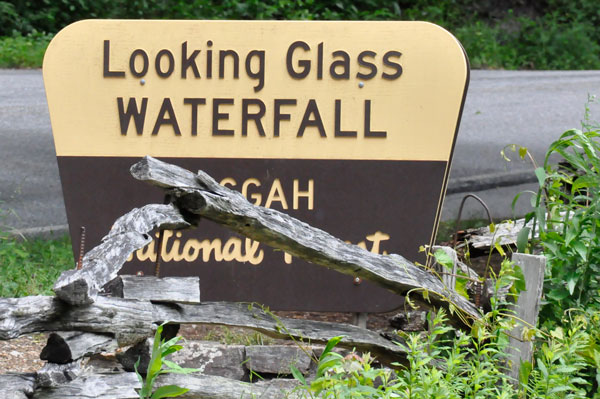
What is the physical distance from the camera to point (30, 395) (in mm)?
2533

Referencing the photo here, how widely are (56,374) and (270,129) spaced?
86.9 inches

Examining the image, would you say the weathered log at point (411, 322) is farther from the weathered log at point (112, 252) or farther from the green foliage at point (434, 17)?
the green foliage at point (434, 17)

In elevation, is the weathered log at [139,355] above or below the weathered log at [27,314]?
below

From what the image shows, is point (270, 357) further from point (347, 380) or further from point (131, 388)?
point (131, 388)

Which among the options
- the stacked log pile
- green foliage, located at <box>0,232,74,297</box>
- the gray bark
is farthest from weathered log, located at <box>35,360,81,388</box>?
green foliage, located at <box>0,232,74,297</box>

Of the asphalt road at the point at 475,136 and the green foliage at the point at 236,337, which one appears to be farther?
the asphalt road at the point at 475,136

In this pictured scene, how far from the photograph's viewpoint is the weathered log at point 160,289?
299cm

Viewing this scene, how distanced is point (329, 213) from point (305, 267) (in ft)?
1.03

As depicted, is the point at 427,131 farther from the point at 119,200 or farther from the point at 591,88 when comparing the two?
the point at 591,88

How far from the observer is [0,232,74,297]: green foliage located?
522 centimetres

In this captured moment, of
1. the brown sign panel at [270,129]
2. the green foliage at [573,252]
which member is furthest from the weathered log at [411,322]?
the green foliage at [573,252]

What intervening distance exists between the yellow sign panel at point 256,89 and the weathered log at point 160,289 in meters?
1.51

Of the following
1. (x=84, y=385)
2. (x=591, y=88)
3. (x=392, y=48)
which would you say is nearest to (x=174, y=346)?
(x=84, y=385)

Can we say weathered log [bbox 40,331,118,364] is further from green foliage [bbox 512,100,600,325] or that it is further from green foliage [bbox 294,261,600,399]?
green foliage [bbox 512,100,600,325]
